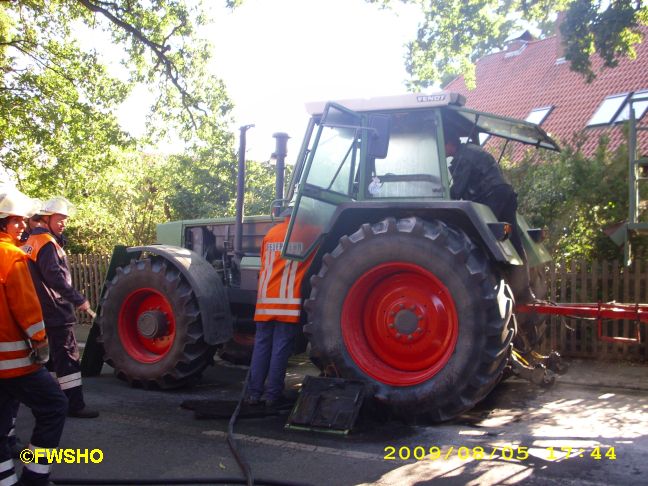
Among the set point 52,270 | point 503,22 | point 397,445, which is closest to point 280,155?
point 52,270

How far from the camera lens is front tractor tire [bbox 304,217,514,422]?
461 centimetres

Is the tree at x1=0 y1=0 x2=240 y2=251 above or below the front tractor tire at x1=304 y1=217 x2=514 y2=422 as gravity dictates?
above

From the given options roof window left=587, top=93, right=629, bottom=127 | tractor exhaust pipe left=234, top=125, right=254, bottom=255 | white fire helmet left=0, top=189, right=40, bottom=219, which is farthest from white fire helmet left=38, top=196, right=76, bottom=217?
roof window left=587, top=93, right=629, bottom=127

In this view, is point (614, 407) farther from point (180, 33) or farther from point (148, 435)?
point (180, 33)

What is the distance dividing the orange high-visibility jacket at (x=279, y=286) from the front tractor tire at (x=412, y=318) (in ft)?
0.93

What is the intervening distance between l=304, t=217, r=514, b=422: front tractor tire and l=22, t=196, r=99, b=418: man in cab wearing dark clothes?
2.01 m

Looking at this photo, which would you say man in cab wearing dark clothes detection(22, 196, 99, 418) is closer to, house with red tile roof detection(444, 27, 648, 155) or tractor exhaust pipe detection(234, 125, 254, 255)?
tractor exhaust pipe detection(234, 125, 254, 255)

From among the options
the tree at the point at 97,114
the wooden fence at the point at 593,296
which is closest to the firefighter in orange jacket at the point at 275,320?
the wooden fence at the point at 593,296

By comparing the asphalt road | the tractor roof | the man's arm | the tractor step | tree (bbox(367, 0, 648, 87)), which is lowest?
the asphalt road

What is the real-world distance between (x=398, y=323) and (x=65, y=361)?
2768mm

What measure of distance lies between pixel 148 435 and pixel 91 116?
11636 millimetres

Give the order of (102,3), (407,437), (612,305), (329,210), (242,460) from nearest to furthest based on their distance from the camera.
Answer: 1. (242,460)
2. (407,437)
3. (612,305)
4. (329,210)
5. (102,3)

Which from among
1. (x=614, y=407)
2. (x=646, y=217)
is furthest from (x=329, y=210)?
(x=646, y=217)

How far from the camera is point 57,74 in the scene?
14.6 m
